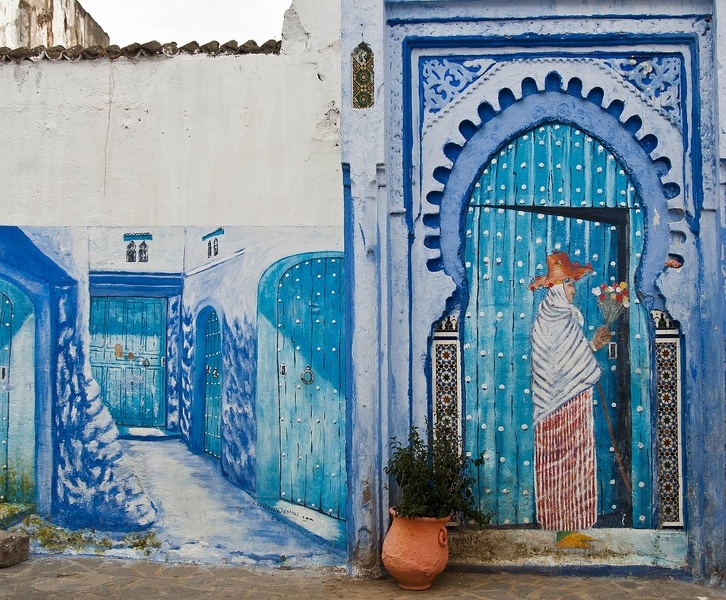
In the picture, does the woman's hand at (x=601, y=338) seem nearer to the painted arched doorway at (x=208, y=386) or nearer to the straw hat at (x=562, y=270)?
the straw hat at (x=562, y=270)

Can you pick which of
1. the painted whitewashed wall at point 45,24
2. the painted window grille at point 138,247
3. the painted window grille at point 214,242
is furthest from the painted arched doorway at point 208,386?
the painted whitewashed wall at point 45,24

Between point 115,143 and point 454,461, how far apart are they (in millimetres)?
3196

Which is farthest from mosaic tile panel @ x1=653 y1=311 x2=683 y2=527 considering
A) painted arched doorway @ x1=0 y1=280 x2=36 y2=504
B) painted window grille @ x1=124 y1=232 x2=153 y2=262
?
painted arched doorway @ x1=0 y1=280 x2=36 y2=504

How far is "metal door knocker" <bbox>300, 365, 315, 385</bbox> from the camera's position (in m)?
5.87

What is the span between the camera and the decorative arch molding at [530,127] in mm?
5777

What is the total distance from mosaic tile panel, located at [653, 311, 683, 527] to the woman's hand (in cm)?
32

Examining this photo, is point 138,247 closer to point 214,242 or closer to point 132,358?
point 214,242

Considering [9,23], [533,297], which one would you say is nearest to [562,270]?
[533,297]

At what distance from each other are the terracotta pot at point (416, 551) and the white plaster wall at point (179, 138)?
2037 mm

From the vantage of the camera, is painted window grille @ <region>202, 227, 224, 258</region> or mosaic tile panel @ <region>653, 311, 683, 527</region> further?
painted window grille @ <region>202, 227, 224, 258</region>

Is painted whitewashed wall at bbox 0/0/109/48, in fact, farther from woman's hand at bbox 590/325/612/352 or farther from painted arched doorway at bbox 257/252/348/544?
woman's hand at bbox 590/325/612/352

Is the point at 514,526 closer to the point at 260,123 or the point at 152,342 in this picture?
the point at 152,342

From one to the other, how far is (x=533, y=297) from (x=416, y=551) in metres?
1.82

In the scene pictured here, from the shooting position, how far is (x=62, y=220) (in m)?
6.16
